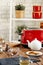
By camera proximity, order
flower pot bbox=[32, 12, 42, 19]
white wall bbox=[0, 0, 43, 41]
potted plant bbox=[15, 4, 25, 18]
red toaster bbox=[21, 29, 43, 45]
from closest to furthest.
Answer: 1. red toaster bbox=[21, 29, 43, 45]
2. flower pot bbox=[32, 12, 42, 19]
3. potted plant bbox=[15, 4, 25, 18]
4. white wall bbox=[0, 0, 43, 41]

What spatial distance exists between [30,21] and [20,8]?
0.46 meters

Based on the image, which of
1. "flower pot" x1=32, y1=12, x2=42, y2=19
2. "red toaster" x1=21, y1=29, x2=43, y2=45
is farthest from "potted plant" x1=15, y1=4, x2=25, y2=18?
"red toaster" x1=21, y1=29, x2=43, y2=45

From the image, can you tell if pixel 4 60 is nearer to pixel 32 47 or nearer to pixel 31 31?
pixel 32 47

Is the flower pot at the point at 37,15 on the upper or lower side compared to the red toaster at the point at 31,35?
upper

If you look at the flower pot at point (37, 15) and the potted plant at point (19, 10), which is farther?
the potted plant at point (19, 10)

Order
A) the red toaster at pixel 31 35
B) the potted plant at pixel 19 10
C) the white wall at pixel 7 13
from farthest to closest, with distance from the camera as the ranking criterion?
the white wall at pixel 7 13 < the potted plant at pixel 19 10 < the red toaster at pixel 31 35

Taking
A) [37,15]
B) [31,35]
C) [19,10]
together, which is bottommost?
[31,35]

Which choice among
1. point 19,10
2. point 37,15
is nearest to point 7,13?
point 19,10

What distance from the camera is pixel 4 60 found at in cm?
174

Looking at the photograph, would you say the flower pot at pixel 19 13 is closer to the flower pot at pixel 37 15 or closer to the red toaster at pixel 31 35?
the flower pot at pixel 37 15

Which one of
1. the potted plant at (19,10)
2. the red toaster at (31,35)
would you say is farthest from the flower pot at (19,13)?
the red toaster at (31,35)

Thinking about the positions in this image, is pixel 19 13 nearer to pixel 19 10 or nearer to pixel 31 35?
pixel 19 10

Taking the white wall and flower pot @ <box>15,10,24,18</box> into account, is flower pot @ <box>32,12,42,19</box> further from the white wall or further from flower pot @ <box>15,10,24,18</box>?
the white wall

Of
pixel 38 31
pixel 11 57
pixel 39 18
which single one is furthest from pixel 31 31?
pixel 39 18
